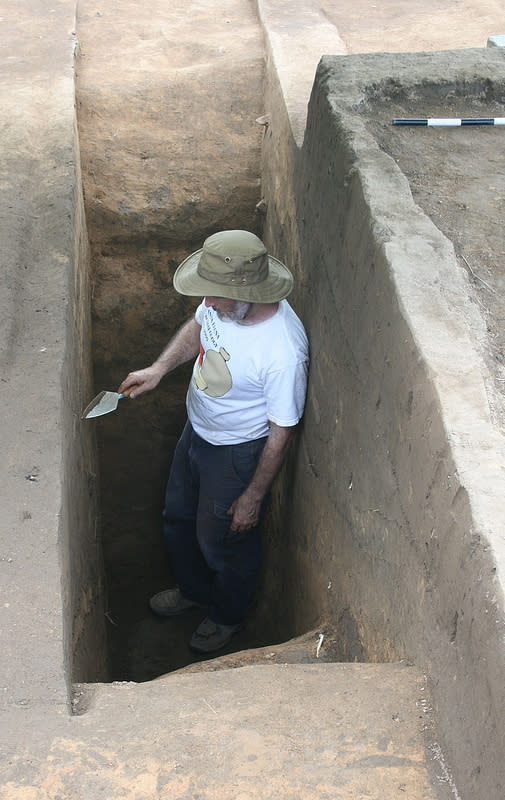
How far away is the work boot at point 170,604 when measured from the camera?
16.2 feet

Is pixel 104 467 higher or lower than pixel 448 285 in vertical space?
lower

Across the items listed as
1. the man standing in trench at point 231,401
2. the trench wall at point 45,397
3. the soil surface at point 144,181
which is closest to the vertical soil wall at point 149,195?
the soil surface at point 144,181

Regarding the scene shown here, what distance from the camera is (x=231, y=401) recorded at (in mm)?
3416

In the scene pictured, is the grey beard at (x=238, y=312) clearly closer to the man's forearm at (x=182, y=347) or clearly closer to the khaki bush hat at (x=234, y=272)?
the khaki bush hat at (x=234, y=272)

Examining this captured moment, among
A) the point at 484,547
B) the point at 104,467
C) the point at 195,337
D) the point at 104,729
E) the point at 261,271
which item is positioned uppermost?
the point at 484,547

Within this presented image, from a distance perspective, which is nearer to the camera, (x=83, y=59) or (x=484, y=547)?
(x=484, y=547)

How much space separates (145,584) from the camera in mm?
5852

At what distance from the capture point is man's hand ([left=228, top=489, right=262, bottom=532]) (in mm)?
3576

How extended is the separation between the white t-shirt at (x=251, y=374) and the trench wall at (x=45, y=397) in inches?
23.3

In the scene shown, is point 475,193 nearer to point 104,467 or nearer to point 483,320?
point 483,320

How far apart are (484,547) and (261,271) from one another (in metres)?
1.75

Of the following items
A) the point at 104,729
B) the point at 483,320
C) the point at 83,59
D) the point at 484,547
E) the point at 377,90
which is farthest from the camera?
the point at 83,59

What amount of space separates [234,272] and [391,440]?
1100mm

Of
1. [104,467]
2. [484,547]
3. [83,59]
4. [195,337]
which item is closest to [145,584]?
[104,467]
